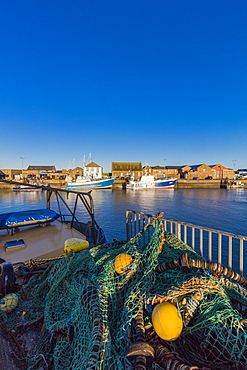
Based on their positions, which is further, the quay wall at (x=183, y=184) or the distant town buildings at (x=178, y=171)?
the distant town buildings at (x=178, y=171)

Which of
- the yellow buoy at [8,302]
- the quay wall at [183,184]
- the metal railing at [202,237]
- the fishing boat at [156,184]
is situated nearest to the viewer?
the yellow buoy at [8,302]

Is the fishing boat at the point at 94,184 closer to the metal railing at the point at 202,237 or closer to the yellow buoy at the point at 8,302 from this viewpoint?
the metal railing at the point at 202,237

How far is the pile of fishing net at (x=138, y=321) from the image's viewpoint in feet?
6.24

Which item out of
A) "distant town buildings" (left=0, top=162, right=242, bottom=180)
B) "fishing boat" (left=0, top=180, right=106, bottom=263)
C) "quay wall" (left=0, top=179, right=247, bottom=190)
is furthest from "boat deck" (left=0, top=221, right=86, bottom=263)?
"distant town buildings" (left=0, top=162, right=242, bottom=180)

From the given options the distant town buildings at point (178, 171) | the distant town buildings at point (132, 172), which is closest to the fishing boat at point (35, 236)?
the distant town buildings at point (132, 172)

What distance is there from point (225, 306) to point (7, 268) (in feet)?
12.7

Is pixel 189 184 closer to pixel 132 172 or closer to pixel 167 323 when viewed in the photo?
pixel 132 172

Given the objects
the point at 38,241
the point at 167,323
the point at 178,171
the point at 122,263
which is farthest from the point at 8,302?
the point at 178,171

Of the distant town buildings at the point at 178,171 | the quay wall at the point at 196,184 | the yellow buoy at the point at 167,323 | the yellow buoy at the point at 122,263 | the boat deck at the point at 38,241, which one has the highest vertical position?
the distant town buildings at the point at 178,171

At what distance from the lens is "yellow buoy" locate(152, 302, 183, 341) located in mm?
2041

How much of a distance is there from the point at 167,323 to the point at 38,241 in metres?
5.94

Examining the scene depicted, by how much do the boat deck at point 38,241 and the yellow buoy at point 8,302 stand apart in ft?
6.30

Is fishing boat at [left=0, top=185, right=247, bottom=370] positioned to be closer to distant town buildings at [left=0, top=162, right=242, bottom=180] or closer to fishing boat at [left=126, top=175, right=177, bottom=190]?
fishing boat at [left=126, top=175, right=177, bottom=190]

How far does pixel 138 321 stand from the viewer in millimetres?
2170
